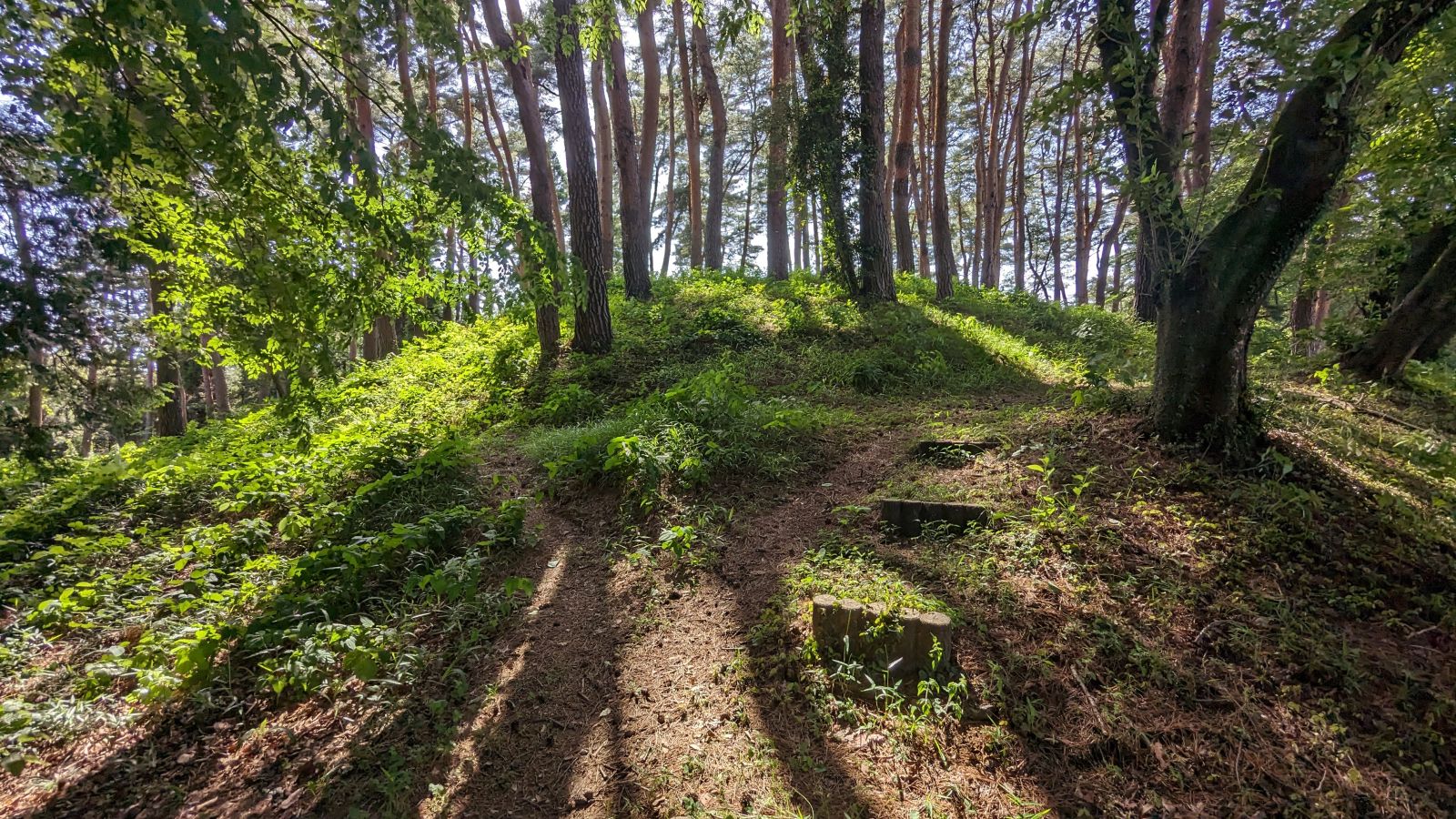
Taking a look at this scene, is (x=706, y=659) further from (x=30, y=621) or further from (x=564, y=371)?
(x=564, y=371)

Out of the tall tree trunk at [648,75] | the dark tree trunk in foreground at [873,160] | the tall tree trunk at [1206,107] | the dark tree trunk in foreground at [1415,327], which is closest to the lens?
the tall tree trunk at [1206,107]

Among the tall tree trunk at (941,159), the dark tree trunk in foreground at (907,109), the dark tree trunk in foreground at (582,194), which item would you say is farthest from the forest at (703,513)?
the tall tree trunk at (941,159)

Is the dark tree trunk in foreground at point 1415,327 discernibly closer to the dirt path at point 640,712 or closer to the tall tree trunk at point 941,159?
the dirt path at point 640,712

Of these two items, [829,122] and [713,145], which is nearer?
[829,122]

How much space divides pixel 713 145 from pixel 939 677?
50.1 ft

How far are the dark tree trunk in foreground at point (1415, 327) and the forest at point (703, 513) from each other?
3 cm

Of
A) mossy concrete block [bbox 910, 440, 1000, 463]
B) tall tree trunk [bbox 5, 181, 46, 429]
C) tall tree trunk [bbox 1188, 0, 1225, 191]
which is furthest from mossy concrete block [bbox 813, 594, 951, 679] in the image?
tall tree trunk [bbox 5, 181, 46, 429]

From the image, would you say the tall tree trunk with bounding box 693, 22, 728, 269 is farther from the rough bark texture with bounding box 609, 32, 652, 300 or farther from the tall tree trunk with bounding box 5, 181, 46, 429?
the tall tree trunk with bounding box 5, 181, 46, 429

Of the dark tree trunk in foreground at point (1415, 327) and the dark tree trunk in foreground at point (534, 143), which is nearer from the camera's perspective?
the dark tree trunk in foreground at point (1415, 327)

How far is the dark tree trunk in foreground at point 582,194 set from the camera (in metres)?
8.69

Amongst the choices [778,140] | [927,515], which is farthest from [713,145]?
[927,515]

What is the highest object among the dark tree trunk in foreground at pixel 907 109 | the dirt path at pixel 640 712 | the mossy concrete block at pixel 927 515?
the dark tree trunk in foreground at pixel 907 109

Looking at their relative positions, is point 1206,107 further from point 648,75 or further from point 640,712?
point 640,712

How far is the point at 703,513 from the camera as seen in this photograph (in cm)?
478
